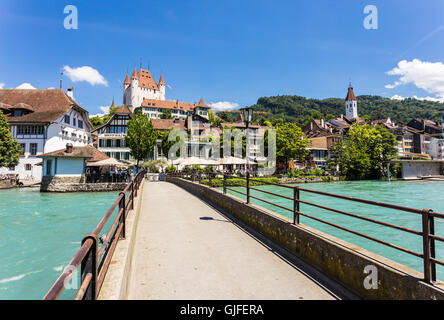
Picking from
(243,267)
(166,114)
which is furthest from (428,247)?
(166,114)

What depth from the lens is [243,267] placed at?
464cm

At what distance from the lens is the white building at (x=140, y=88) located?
125562 mm

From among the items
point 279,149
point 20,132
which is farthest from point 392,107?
point 20,132

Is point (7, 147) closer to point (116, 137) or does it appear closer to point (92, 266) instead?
point (116, 137)

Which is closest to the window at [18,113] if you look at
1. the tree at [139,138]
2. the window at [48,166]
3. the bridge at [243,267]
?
the tree at [139,138]

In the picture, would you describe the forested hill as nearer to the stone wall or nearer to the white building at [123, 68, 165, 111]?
the white building at [123, 68, 165, 111]

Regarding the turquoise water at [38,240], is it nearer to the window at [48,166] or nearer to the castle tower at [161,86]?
the window at [48,166]

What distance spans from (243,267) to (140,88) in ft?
446

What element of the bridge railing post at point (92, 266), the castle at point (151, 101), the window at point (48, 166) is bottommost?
the bridge railing post at point (92, 266)

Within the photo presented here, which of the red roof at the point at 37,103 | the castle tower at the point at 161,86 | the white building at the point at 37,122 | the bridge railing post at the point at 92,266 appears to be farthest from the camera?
the castle tower at the point at 161,86

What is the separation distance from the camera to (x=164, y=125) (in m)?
70.9

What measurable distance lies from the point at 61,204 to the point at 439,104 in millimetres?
240540

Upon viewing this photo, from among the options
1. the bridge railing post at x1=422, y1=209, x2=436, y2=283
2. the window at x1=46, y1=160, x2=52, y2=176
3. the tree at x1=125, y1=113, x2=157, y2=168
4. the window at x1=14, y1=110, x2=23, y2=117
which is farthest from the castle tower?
the bridge railing post at x1=422, y1=209, x2=436, y2=283

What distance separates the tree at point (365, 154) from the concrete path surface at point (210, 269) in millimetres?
55266
